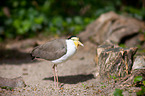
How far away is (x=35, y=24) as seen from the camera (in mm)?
9062

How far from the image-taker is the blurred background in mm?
9031

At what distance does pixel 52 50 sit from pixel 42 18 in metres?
5.35

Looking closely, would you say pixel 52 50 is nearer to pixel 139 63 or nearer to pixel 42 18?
pixel 139 63

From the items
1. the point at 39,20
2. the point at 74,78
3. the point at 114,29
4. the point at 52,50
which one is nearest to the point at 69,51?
the point at 52,50

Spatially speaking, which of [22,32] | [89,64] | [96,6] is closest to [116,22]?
[89,64]

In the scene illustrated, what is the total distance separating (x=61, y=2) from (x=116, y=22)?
391cm

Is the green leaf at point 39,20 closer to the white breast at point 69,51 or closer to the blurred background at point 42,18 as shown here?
the blurred background at point 42,18

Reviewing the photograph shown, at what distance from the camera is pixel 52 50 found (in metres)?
4.12

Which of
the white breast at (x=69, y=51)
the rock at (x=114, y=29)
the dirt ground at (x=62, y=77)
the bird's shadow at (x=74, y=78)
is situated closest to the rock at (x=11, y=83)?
the dirt ground at (x=62, y=77)

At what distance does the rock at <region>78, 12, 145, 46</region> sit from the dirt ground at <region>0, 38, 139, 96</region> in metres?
0.48

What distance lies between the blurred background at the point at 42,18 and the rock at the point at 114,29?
1059mm

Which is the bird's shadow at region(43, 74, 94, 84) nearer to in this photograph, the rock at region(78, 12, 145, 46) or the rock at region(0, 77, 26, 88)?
the rock at region(0, 77, 26, 88)

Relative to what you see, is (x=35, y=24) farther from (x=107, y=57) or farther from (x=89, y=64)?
(x=107, y=57)

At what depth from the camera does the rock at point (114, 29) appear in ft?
23.9
